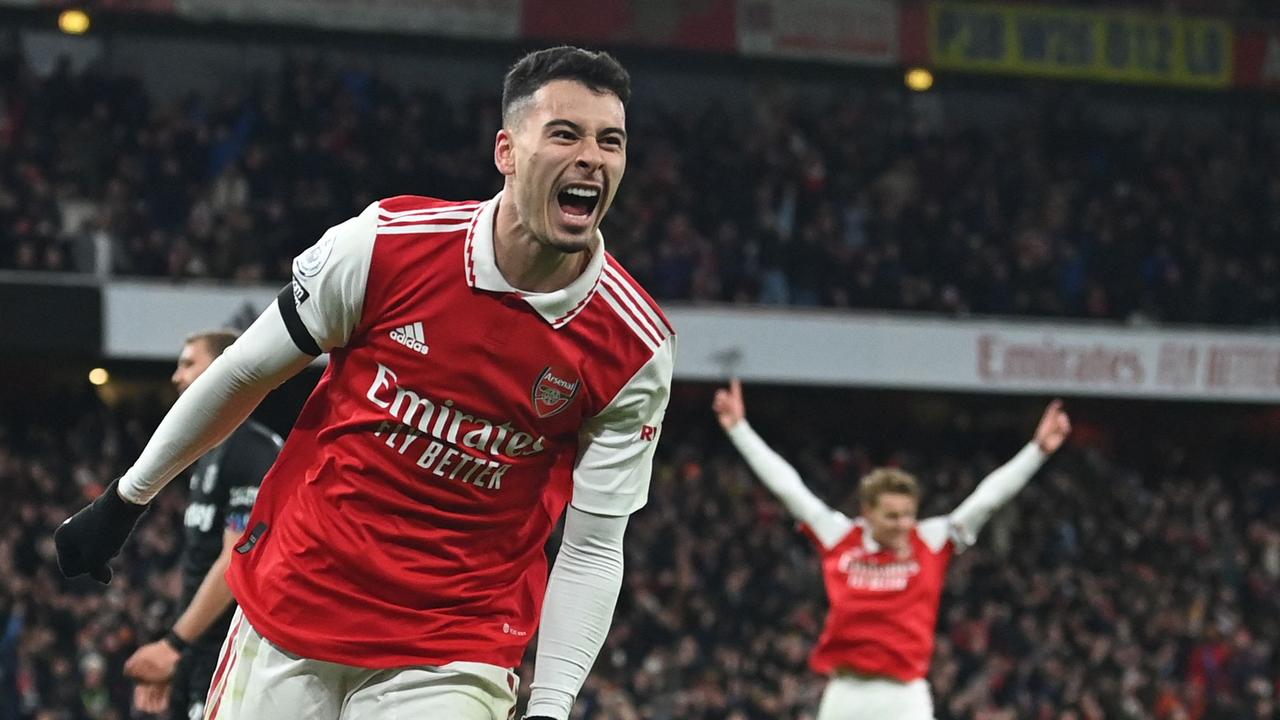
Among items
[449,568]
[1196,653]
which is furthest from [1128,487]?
[449,568]

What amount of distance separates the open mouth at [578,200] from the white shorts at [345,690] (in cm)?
88

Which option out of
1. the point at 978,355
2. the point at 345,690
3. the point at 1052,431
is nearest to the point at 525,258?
the point at 345,690

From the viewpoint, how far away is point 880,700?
7.54 m

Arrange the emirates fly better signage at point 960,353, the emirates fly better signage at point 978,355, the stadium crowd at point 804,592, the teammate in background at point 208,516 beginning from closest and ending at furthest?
the teammate in background at point 208,516, the stadium crowd at point 804,592, the emirates fly better signage at point 960,353, the emirates fly better signage at point 978,355

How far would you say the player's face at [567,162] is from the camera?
128 inches

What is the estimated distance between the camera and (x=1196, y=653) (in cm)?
1730

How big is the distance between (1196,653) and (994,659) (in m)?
2.68

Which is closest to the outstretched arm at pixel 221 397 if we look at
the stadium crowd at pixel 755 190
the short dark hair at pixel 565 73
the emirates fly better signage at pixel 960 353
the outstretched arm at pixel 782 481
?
Answer: the short dark hair at pixel 565 73

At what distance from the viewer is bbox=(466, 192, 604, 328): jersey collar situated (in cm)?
336

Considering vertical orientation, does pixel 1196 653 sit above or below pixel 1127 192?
below

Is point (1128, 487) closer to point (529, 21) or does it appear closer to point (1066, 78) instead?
point (1066, 78)

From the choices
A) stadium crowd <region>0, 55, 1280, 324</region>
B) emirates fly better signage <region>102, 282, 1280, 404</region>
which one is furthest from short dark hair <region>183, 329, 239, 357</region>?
stadium crowd <region>0, 55, 1280, 324</region>

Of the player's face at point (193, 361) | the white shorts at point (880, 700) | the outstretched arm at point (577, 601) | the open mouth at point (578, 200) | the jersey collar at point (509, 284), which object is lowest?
the white shorts at point (880, 700)

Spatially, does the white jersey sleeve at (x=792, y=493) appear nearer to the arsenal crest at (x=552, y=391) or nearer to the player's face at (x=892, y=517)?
the player's face at (x=892, y=517)
